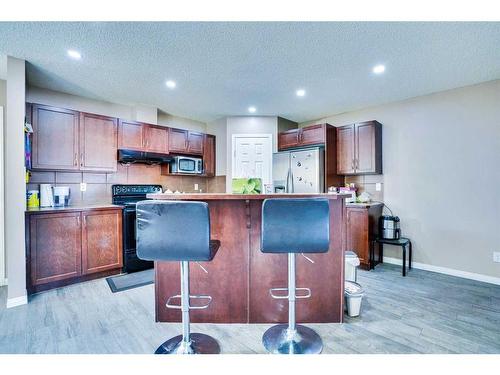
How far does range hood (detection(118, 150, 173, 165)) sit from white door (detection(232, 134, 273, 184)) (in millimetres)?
1243

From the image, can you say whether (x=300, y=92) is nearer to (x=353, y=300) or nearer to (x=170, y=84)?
(x=170, y=84)

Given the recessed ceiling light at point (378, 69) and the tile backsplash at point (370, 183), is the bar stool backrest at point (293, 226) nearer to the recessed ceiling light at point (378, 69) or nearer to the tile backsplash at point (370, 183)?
the recessed ceiling light at point (378, 69)

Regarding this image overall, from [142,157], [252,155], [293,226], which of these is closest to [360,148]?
[252,155]

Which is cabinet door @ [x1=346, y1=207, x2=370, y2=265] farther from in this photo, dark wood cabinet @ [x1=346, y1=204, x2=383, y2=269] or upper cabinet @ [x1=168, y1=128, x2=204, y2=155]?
upper cabinet @ [x1=168, y1=128, x2=204, y2=155]

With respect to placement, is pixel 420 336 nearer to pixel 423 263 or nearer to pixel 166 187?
pixel 423 263

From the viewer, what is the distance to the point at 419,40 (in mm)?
2146

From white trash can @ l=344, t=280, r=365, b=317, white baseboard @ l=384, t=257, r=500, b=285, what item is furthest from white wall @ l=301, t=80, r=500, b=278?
white trash can @ l=344, t=280, r=365, b=317

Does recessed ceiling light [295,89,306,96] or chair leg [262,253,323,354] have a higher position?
recessed ceiling light [295,89,306,96]

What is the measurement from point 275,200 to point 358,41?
1.78 meters

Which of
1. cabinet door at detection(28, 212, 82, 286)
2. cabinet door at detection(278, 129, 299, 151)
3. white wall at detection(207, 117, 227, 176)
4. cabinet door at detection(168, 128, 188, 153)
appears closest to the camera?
cabinet door at detection(28, 212, 82, 286)

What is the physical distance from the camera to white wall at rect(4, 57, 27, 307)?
2.36 m

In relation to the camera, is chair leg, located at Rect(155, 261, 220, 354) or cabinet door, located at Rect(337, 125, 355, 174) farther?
cabinet door, located at Rect(337, 125, 355, 174)

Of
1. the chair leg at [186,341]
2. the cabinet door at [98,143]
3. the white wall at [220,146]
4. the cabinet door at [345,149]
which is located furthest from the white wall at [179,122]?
the chair leg at [186,341]
